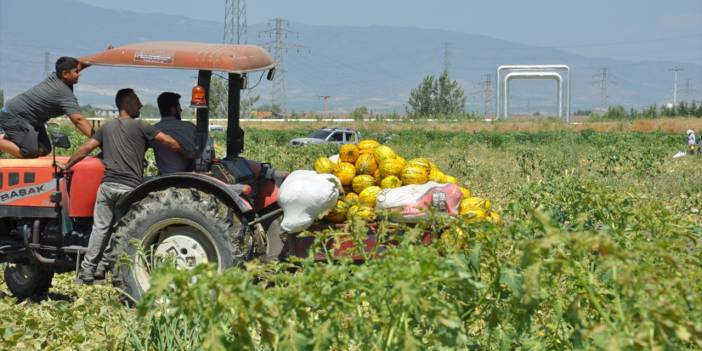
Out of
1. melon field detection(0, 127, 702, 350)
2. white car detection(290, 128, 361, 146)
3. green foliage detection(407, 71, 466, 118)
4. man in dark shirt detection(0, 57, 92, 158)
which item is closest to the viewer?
melon field detection(0, 127, 702, 350)

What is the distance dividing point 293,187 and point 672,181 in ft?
38.1

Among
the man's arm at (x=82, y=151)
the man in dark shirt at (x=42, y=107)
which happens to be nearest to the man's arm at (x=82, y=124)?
the man in dark shirt at (x=42, y=107)

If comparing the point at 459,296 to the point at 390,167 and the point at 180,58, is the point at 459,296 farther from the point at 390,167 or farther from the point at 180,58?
the point at 390,167

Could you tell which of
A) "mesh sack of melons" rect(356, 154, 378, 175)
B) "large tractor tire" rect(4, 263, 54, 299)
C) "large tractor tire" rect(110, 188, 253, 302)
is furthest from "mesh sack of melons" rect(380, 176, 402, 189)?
"large tractor tire" rect(4, 263, 54, 299)

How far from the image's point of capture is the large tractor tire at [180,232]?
22.1 feet

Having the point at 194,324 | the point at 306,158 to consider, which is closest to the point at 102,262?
the point at 194,324

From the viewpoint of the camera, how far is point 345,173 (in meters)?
7.62

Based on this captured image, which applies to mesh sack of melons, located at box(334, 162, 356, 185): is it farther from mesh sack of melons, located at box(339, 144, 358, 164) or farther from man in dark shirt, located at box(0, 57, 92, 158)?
man in dark shirt, located at box(0, 57, 92, 158)

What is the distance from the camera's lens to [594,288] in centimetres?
394

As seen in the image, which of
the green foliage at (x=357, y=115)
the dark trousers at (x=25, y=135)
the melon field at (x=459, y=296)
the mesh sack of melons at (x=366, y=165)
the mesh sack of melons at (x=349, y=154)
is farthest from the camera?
the green foliage at (x=357, y=115)

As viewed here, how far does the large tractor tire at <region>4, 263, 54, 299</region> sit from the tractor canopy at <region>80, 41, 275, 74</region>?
210cm

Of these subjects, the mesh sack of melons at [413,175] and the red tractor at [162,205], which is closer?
the red tractor at [162,205]

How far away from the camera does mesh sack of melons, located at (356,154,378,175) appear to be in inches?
302

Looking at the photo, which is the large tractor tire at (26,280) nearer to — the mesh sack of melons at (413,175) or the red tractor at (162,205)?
the red tractor at (162,205)
